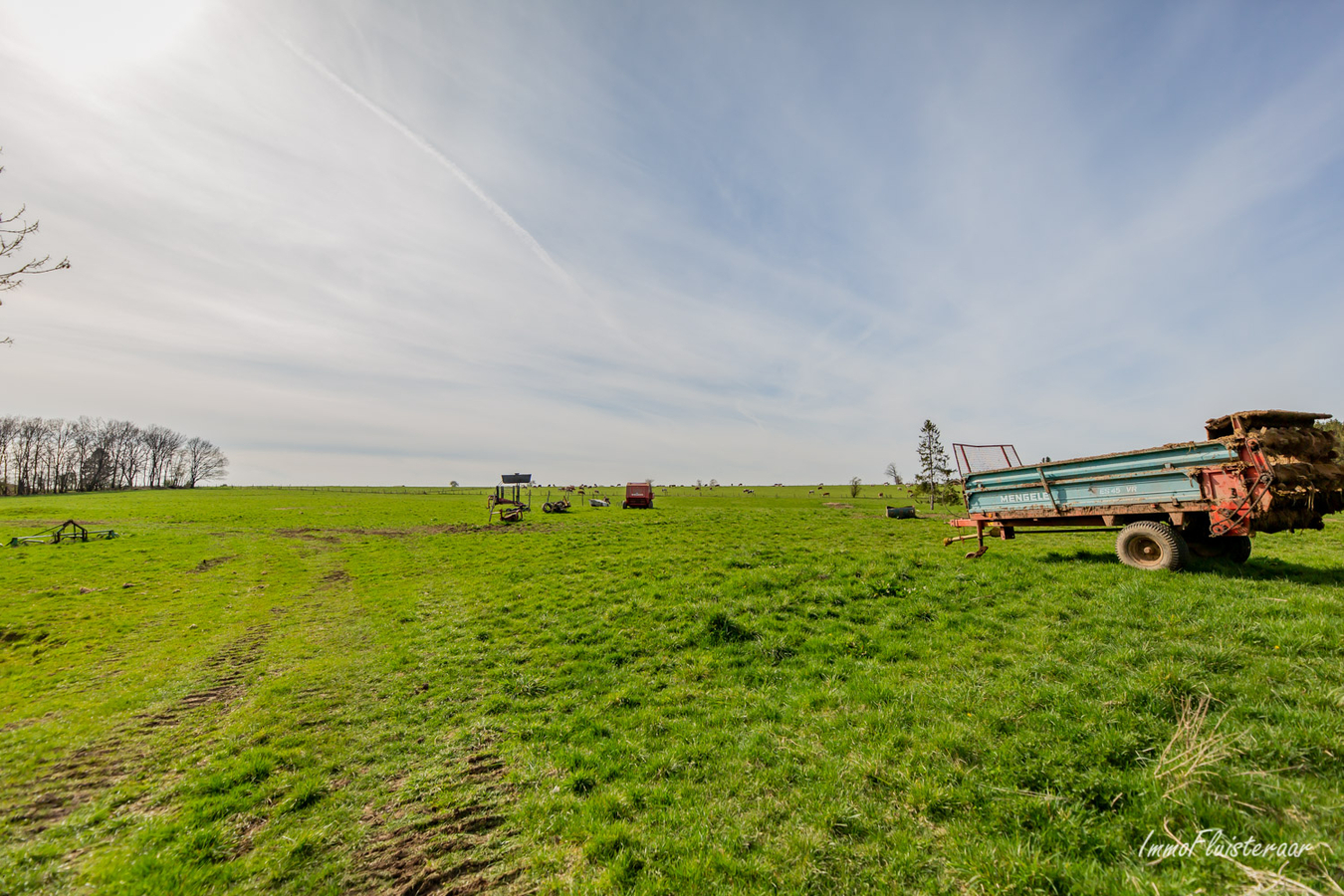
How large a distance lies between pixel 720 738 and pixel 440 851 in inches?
166

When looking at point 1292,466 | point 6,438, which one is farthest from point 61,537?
point 6,438

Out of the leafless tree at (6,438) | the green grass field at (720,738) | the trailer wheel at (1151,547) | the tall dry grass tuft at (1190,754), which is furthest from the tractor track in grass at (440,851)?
the leafless tree at (6,438)

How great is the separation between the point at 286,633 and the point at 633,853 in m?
15.7

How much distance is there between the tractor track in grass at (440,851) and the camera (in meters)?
5.31

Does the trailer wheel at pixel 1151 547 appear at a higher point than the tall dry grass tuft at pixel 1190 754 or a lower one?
higher

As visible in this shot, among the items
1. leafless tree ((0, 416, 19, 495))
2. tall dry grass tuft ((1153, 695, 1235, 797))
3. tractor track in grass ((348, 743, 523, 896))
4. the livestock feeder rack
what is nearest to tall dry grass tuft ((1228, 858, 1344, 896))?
tall dry grass tuft ((1153, 695, 1235, 797))

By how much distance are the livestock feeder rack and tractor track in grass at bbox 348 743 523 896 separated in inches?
670

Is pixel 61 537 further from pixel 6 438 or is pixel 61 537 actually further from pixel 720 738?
pixel 6 438

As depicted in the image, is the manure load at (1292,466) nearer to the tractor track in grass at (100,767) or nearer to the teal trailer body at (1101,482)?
the teal trailer body at (1101,482)

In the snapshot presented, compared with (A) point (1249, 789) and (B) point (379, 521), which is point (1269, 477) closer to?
(A) point (1249, 789)

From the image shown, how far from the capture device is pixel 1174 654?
7.88 metres

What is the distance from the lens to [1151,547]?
13477 mm

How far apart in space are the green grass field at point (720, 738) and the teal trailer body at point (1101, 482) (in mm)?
1910

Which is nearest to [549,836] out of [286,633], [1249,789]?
[1249,789]
